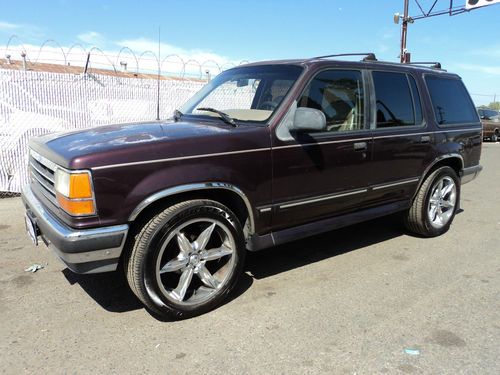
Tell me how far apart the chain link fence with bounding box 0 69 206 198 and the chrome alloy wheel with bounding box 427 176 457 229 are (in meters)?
5.13

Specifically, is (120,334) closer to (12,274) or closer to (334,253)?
(12,274)

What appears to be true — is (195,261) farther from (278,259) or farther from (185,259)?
(278,259)

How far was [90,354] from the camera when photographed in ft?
9.25

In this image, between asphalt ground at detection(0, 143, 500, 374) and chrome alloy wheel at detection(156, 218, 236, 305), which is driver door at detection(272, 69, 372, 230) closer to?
chrome alloy wheel at detection(156, 218, 236, 305)

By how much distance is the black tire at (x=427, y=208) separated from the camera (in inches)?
199

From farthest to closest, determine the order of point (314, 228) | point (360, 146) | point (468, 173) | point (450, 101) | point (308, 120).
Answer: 1. point (468, 173)
2. point (450, 101)
3. point (360, 146)
4. point (314, 228)
5. point (308, 120)

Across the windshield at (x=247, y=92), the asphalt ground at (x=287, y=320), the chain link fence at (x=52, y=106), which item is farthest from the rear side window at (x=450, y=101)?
the chain link fence at (x=52, y=106)

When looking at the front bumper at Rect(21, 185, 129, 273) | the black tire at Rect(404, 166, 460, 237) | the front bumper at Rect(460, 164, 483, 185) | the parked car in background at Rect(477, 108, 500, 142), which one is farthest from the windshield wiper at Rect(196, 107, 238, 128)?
the parked car in background at Rect(477, 108, 500, 142)

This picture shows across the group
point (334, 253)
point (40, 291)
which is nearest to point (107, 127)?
point (40, 291)

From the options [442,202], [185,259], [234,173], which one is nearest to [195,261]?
[185,259]

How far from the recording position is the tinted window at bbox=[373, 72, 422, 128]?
439 cm

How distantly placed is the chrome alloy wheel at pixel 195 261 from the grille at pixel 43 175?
2.96ft

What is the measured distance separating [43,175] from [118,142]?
0.83m

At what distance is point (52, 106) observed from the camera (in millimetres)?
7121
